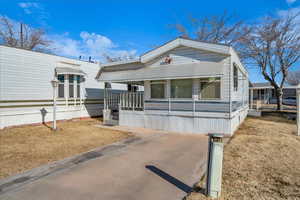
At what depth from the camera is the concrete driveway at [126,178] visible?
2.75 m

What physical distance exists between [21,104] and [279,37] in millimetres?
21530

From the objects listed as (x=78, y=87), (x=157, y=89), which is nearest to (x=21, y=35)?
(x=78, y=87)

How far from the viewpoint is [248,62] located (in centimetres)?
1848

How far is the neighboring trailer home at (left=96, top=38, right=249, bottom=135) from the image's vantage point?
6785 mm

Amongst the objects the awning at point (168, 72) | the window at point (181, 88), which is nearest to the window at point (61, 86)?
Result: the awning at point (168, 72)

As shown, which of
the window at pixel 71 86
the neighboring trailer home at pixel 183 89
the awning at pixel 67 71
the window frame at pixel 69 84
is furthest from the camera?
the window at pixel 71 86

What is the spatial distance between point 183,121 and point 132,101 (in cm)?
321

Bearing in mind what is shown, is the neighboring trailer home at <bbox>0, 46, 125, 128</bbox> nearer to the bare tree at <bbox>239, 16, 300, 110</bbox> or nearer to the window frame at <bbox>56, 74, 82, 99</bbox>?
the window frame at <bbox>56, 74, 82, 99</bbox>

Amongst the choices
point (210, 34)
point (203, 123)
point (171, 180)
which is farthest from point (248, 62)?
point (171, 180)

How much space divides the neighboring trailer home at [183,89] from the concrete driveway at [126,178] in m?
2.36

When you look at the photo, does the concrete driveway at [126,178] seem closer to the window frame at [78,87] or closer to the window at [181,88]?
the window at [181,88]

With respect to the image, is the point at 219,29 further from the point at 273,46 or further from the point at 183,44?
the point at 183,44

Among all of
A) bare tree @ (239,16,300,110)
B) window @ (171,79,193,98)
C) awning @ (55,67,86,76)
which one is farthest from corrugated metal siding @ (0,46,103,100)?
bare tree @ (239,16,300,110)

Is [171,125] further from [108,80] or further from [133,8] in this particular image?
[133,8]
